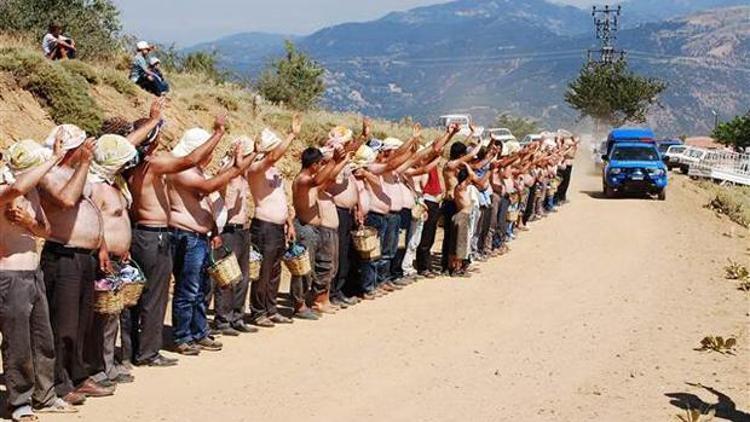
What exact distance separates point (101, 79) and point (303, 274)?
776 centimetres

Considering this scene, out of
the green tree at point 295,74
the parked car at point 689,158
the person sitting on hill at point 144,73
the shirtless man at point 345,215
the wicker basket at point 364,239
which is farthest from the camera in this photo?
the green tree at point 295,74

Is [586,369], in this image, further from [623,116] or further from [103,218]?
[623,116]

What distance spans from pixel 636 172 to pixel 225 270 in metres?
21.2

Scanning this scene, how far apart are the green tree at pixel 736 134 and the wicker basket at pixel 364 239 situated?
8268cm

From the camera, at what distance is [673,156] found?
50.1 metres

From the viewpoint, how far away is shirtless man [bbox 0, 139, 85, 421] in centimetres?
684

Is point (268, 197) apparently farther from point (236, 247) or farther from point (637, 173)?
point (637, 173)

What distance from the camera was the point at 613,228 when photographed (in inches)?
846

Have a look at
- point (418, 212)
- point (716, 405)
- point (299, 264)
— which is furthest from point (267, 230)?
point (716, 405)

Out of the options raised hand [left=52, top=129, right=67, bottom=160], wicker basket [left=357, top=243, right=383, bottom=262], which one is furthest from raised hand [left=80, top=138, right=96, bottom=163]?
wicker basket [left=357, top=243, right=383, bottom=262]

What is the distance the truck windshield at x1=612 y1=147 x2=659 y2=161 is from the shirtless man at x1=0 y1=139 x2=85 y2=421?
23963mm

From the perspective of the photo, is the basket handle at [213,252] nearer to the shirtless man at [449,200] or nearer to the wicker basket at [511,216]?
the shirtless man at [449,200]

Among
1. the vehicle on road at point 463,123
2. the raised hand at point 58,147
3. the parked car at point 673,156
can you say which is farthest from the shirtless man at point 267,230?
the parked car at point 673,156

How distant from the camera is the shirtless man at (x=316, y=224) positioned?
36.3ft
